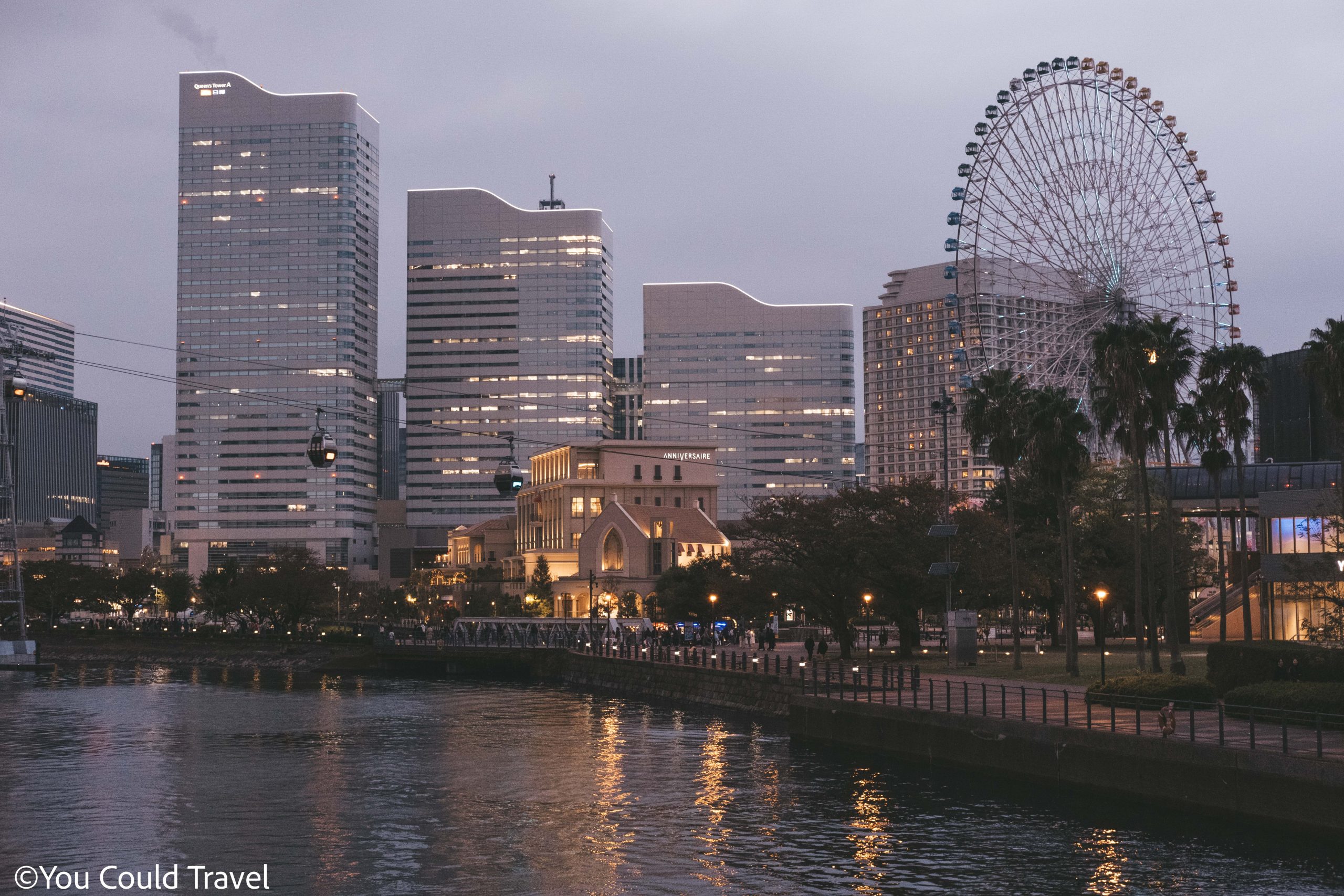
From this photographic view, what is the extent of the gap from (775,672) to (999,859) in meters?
35.8

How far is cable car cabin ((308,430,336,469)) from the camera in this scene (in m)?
43.4

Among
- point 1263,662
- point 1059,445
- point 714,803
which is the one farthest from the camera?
point 1059,445

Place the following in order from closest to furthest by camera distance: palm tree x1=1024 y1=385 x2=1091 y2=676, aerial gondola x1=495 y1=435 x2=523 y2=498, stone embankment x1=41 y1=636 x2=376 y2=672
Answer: aerial gondola x1=495 y1=435 x2=523 y2=498 < palm tree x1=1024 y1=385 x2=1091 y2=676 < stone embankment x1=41 y1=636 x2=376 y2=672

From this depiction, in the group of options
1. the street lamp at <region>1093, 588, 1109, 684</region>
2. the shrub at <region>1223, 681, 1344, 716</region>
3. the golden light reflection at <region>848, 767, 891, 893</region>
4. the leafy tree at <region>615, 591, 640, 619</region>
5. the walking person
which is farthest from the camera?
the leafy tree at <region>615, 591, 640, 619</region>

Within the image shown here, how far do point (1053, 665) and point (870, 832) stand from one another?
37.9m

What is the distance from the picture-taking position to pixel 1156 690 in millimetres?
42156

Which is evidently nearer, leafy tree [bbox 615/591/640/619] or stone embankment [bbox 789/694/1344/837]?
stone embankment [bbox 789/694/1344/837]

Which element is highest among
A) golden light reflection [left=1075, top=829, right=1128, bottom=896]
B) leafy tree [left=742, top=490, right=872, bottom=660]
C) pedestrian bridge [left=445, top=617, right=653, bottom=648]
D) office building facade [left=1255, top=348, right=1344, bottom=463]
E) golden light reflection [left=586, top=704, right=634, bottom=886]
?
office building facade [left=1255, top=348, right=1344, bottom=463]

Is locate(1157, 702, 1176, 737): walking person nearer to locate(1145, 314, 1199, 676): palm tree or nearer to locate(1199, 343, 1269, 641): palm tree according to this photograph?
locate(1145, 314, 1199, 676): palm tree

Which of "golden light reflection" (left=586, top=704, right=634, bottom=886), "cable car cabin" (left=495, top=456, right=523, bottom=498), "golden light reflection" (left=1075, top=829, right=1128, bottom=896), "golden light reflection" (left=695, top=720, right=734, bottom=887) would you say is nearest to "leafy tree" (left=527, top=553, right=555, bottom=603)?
"golden light reflection" (left=586, top=704, right=634, bottom=886)

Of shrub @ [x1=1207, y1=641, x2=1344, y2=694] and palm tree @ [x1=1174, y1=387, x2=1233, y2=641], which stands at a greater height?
palm tree @ [x1=1174, y1=387, x2=1233, y2=641]

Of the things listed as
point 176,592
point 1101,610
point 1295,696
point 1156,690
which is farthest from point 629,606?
point 1295,696

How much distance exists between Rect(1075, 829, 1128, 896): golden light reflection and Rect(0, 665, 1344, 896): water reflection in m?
0.06

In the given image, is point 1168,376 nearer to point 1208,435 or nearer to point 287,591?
point 1208,435
